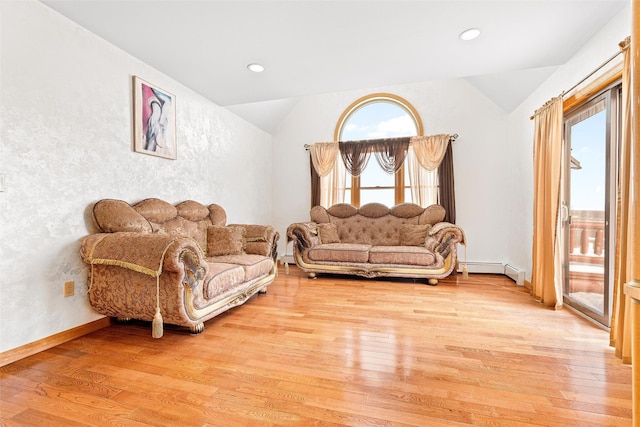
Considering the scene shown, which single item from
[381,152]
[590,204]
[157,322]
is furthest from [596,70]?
[157,322]

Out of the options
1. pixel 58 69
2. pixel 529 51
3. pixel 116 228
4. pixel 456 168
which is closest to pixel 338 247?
pixel 456 168

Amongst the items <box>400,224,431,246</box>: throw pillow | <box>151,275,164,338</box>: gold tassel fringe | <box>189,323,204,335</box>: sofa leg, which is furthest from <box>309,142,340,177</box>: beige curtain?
<box>151,275,164,338</box>: gold tassel fringe

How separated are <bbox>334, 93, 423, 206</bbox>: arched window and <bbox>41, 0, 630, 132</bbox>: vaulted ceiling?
1.79 metres

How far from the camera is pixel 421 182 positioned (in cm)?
466

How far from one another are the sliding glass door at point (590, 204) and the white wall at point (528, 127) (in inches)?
12.6

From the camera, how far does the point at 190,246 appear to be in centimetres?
212

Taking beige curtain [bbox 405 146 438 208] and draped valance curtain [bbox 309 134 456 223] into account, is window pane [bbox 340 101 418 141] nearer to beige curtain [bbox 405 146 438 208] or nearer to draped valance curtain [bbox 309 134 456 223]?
draped valance curtain [bbox 309 134 456 223]

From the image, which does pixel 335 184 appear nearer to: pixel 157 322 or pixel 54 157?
pixel 157 322

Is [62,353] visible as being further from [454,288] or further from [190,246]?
[454,288]

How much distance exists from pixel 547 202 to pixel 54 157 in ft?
14.4

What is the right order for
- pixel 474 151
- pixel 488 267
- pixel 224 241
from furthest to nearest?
pixel 474 151, pixel 488 267, pixel 224 241

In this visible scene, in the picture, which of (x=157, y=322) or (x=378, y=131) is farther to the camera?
(x=378, y=131)

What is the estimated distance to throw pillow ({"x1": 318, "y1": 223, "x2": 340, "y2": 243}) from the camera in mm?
4484

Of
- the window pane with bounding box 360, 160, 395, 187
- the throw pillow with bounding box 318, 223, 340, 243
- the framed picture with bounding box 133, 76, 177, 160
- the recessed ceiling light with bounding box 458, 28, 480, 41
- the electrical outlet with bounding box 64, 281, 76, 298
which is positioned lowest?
the electrical outlet with bounding box 64, 281, 76, 298
